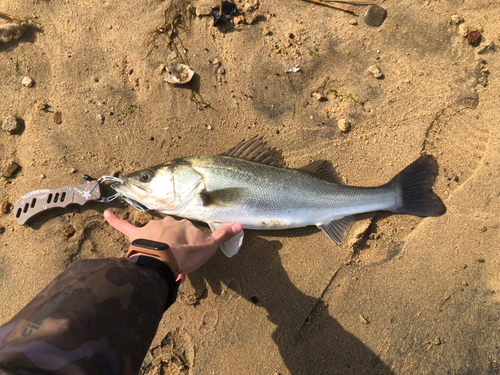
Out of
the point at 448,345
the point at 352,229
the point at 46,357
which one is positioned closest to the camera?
the point at 46,357

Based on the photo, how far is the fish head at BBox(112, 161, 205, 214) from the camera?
122 inches

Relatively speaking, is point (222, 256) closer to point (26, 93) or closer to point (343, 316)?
point (343, 316)

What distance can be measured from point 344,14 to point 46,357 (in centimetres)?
431

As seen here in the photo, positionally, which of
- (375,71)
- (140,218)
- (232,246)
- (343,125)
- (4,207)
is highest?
(375,71)

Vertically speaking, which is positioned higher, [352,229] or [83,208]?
[83,208]

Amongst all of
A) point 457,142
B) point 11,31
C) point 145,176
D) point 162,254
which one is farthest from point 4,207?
point 457,142

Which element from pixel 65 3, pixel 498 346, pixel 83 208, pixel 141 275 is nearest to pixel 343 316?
pixel 498 346

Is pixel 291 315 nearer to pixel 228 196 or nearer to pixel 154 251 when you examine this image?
pixel 228 196

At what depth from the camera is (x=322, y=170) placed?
10.9ft

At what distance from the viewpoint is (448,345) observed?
312 centimetres

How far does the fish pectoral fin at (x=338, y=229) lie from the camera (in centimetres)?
324

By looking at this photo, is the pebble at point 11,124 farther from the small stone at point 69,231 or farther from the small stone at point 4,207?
the small stone at point 69,231

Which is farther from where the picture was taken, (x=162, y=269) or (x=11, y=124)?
(x=11, y=124)

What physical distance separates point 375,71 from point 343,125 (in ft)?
2.56
